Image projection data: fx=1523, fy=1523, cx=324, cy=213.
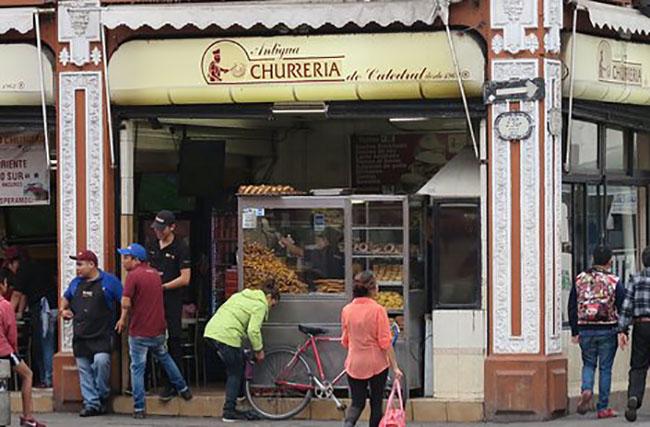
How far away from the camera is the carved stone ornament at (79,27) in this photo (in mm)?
16703

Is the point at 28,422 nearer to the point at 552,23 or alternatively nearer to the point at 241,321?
the point at 241,321

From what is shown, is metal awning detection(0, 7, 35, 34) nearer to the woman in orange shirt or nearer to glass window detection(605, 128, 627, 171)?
the woman in orange shirt

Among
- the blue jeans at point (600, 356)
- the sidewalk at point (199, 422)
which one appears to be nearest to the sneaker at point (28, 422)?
the sidewalk at point (199, 422)

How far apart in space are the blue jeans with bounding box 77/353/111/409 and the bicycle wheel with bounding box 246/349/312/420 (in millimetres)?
1563

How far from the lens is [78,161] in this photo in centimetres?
1691

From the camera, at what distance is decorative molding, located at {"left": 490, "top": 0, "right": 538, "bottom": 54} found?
1583cm

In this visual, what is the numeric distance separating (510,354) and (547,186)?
1.79 m

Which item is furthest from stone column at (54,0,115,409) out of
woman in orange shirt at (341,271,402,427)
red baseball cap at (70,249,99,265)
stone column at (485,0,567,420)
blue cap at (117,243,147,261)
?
stone column at (485,0,567,420)

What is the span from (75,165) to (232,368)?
2.92 meters

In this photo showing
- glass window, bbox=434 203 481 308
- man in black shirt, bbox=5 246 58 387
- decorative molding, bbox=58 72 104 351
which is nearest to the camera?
glass window, bbox=434 203 481 308

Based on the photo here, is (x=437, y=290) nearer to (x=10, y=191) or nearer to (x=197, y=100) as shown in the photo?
(x=197, y=100)

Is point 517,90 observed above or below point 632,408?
above

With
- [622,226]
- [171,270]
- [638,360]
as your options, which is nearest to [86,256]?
[171,270]

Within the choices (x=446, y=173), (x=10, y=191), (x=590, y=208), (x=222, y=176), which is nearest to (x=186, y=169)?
(x=222, y=176)
